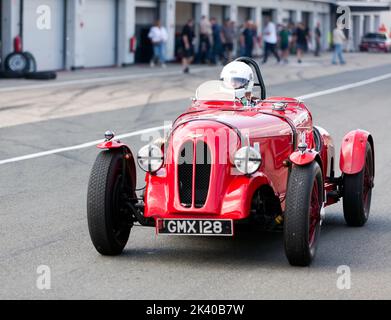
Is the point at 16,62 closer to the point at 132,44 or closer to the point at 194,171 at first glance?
the point at 132,44

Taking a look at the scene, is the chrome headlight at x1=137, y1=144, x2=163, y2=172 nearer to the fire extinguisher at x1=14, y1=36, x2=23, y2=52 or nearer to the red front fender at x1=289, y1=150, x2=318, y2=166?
the red front fender at x1=289, y1=150, x2=318, y2=166

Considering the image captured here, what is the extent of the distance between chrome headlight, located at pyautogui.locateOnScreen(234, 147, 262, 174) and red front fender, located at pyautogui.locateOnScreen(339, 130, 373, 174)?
1.70 m

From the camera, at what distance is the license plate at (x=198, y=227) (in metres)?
7.61

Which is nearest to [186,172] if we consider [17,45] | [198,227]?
[198,227]

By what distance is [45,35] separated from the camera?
1284 inches

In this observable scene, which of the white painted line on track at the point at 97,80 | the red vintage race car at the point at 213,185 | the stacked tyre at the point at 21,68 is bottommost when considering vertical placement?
the red vintage race car at the point at 213,185

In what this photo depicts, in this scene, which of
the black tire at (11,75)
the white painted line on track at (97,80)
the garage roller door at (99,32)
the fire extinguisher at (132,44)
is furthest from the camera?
the fire extinguisher at (132,44)

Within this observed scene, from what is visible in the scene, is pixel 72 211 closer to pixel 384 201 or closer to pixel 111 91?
pixel 384 201

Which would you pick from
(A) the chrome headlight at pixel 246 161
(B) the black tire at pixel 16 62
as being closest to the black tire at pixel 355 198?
(A) the chrome headlight at pixel 246 161

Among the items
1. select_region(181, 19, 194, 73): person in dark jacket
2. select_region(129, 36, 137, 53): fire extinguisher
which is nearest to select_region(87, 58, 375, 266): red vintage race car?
select_region(181, 19, 194, 73): person in dark jacket

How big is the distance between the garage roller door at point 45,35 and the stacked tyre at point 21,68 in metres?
2.75

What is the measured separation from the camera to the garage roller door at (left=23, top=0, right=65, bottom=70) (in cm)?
3158

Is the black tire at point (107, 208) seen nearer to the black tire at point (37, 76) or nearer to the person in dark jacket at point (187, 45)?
the black tire at point (37, 76)
